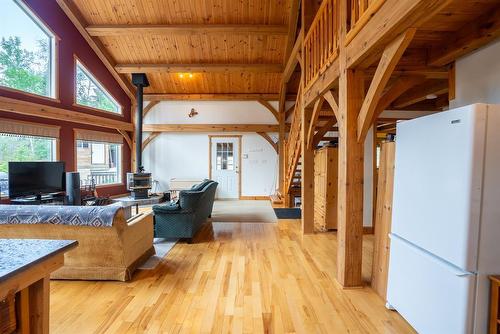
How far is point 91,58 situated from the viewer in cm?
684

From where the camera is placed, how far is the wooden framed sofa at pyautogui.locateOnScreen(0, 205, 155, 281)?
2697 millimetres

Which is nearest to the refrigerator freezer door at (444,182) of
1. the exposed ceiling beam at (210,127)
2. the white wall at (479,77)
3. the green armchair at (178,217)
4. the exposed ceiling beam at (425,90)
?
the white wall at (479,77)

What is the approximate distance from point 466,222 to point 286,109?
25.1 ft

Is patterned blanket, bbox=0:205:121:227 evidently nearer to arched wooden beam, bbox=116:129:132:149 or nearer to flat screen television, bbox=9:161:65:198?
flat screen television, bbox=9:161:65:198

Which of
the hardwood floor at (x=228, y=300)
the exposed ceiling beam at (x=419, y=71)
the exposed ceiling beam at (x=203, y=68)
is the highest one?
the exposed ceiling beam at (x=203, y=68)

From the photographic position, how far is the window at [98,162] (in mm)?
6816

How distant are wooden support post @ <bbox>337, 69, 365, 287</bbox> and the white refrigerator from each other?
664 mm

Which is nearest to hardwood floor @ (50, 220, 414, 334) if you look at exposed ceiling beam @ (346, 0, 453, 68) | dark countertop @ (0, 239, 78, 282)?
dark countertop @ (0, 239, 78, 282)

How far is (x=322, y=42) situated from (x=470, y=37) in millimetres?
1741

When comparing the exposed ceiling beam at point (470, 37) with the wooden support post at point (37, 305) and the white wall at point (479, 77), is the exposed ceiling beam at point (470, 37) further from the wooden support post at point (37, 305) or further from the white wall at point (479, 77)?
the wooden support post at point (37, 305)

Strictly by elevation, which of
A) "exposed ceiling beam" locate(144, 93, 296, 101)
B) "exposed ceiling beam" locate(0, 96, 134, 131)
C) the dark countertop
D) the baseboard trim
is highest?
"exposed ceiling beam" locate(144, 93, 296, 101)

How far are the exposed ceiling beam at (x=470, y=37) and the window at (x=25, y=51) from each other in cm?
653

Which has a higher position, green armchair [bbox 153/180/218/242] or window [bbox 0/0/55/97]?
window [bbox 0/0/55/97]

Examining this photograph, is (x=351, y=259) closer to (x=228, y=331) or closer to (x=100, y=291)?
(x=228, y=331)
